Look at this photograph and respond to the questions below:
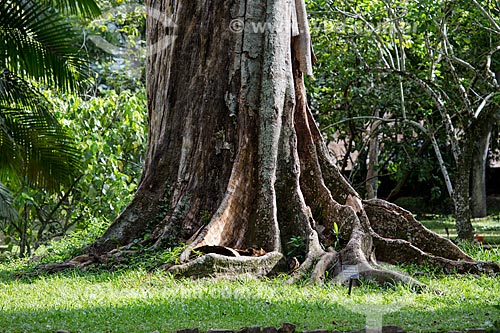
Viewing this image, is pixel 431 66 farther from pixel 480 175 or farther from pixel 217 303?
pixel 480 175

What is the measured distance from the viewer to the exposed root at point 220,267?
7121 millimetres

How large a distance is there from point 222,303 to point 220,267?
1195 mm

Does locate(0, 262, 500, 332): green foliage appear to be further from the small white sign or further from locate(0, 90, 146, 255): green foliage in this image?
locate(0, 90, 146, 255): green foliage

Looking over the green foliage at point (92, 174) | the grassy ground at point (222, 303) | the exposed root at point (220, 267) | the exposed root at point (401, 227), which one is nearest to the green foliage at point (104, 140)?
the green foliage at point (92, 174)

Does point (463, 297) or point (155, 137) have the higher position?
point (155, 137)

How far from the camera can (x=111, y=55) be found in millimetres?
25516

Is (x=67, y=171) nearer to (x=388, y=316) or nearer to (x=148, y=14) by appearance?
(x=148, y=14)

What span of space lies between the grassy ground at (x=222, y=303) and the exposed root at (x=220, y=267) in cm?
11

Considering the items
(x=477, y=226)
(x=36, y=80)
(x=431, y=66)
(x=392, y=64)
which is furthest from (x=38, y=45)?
(x=477, y=226)

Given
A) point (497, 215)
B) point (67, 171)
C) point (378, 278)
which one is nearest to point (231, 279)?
point (378, 278)

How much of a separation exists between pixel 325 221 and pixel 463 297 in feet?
7.11

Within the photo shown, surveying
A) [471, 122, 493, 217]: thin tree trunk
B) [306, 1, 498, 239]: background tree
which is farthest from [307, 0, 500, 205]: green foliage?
[471, 122, 493, 217]: thin tree trunk

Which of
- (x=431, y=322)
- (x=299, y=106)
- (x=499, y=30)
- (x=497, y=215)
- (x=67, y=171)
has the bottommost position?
(x=497, y=215)

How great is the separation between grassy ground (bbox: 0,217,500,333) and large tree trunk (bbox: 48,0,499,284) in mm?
674
